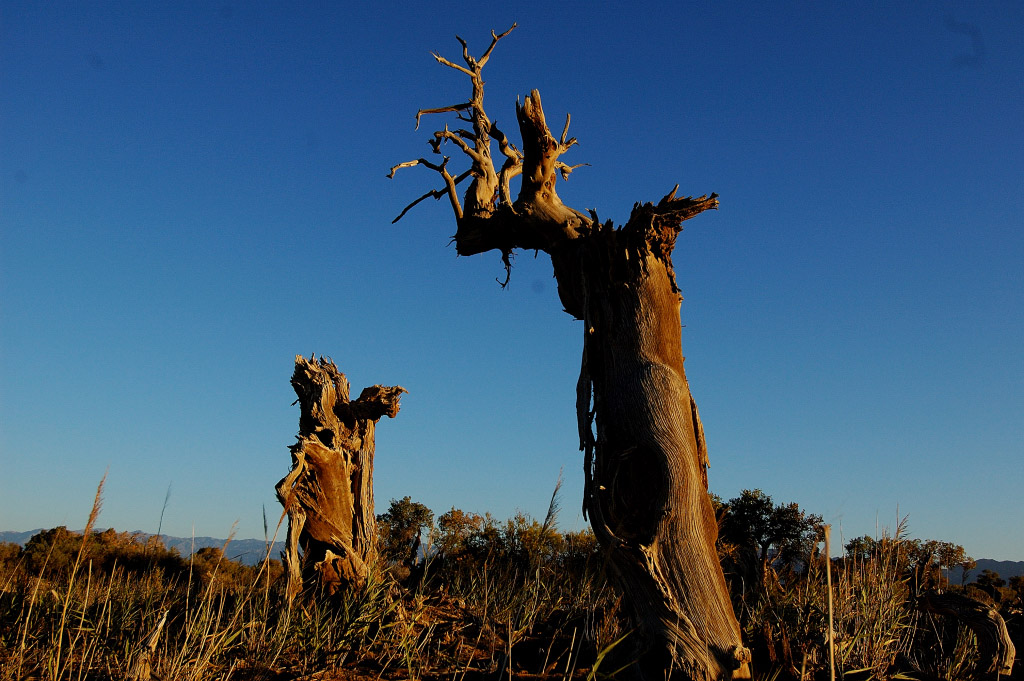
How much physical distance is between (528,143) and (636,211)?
79.7 inches

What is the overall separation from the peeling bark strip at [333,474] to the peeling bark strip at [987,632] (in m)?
5.35

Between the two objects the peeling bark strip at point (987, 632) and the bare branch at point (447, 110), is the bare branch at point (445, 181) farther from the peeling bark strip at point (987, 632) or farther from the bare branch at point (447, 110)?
the peeling bark strip at point (987, 632)

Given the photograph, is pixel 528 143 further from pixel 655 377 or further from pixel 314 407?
pixel 314 407

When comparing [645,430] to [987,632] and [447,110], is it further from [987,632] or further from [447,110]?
[447,110]

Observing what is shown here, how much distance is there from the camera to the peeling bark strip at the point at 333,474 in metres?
7.11

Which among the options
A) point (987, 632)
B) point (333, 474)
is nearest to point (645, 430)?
point (987, 632)

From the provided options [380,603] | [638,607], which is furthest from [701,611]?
[380,603]

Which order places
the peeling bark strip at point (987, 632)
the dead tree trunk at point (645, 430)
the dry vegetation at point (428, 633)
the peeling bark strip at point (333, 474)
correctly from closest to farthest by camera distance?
the dry vegetation at point (428, 633), the dead tree trunk at point (645, 430), the peeling bark strip at point (987, 632), the peeling bark strip at point (333, 474)

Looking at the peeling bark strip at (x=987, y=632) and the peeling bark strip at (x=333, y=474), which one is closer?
the peeling bark strip at (x=987, y=632)

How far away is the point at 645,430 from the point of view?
4.94 meters

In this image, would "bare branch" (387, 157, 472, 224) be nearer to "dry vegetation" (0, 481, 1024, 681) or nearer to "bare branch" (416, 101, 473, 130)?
"bare branch" (416, 101, 473, 130)

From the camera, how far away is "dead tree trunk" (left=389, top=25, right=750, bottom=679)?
14.8 ft

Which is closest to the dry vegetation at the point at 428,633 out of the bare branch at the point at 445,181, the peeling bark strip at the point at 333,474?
the peeling bark strip at the point at 333,474

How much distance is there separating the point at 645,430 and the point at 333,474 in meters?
4.14
